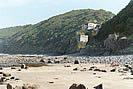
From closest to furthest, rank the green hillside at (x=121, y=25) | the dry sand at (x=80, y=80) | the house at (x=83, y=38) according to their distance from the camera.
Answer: the dry sand at (x=80, y=80) → the green hillside at (x=121, y=25) → the house at (x=83, y=38)

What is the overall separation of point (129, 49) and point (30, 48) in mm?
126797

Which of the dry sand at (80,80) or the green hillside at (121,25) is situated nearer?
the dry sand at (80,80)

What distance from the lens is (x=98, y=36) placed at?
305 feet

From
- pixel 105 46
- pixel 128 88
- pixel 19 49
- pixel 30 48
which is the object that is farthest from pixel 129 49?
pixel 19 49

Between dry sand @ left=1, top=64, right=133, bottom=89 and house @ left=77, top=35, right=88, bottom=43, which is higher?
house @ left=77, top=35, right=88, bottom=43

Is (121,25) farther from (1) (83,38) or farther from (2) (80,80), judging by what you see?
(2) (80,80)

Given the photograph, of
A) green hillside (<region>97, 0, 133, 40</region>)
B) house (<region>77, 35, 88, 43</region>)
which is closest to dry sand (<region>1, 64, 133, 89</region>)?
green hillside (<region>97, 0, 133, 40</region>)

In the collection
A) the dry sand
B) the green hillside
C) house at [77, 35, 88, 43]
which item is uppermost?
the green hillside

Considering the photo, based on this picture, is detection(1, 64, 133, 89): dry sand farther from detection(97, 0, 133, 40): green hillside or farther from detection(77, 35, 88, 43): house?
detection(77, 35, 88, 43): house

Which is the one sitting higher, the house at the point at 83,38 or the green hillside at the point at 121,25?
the green hillside at the point at 121,25

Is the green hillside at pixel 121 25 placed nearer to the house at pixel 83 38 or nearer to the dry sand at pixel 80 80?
the house at pixel 83 38

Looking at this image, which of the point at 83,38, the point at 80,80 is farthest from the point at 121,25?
the point at 80,80

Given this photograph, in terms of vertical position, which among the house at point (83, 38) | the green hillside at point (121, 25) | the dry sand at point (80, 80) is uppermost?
the green hillside at point (121, 25)

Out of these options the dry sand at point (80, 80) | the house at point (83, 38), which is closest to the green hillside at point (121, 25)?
the house at point (83, 38)
